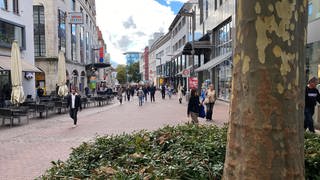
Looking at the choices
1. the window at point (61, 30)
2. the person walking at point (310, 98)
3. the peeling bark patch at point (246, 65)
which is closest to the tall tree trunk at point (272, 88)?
the peeling bark patch at point (246, 65)

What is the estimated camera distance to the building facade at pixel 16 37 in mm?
25109

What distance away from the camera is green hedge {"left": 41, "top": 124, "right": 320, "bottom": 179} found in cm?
362

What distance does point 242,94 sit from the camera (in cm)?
237

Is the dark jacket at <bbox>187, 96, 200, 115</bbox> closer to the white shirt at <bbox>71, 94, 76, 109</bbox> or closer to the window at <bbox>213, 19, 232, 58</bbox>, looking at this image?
the white shirt at <bbox>71, 94, 76, 109</bbox>

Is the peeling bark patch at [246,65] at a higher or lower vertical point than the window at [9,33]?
lower

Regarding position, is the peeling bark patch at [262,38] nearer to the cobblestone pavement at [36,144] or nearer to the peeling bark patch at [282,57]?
the peeling bark patch at [282,57]

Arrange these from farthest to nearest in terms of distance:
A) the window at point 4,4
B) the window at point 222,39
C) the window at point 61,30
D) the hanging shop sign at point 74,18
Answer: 1. the window at point 61,30
2. the hanging shop sign at point 74,18
3. the window at point 222,39
4. the window at point 4,4

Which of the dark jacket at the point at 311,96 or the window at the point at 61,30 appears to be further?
the window at the point at 61,30

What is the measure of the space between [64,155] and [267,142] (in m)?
7.71

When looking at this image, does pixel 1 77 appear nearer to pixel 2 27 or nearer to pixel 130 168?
pixel 2 27

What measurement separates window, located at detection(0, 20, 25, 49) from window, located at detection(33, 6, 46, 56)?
1083 centimetres

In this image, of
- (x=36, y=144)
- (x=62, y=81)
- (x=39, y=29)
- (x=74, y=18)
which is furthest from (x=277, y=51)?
(x=74, y=18)

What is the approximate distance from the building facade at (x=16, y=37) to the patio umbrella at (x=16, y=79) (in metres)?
3.55

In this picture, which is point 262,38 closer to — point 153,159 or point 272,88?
point 272,88
